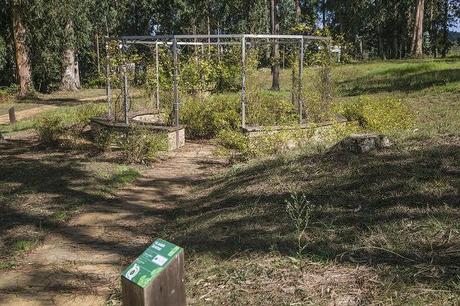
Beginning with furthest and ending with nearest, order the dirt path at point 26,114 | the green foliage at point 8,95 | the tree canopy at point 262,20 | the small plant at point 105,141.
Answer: the tree canopy at point 262,20 → the green foliage at point 8,95 → the dirt path at point 26,114 → the small plant at point 105,141

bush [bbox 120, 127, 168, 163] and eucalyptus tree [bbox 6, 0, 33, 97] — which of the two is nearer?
bush [bbox 120, 127, 168, 163]

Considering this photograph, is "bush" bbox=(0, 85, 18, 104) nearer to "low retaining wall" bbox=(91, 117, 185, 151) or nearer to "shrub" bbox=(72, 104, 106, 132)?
"shrub" bbox=(72, 104, 106, 132)

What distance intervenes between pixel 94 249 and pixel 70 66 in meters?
25.6

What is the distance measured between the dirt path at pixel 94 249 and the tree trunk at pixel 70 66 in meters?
A: 21.3

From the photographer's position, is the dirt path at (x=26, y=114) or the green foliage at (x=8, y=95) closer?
→ the dirt path at (x=26, y=114)

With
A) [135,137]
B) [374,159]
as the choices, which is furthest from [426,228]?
[135,137]

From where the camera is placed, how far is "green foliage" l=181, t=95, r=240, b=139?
41.4 ft

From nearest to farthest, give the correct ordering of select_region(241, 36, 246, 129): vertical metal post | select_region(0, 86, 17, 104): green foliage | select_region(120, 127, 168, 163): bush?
select_region(120, 127, 168, 163): bush
select_region(241, 36, 246, 129): vertical metal post
select_region(0, 86, 17, 104): green foliage

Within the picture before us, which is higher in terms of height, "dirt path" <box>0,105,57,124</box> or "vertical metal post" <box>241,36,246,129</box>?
"vertical metal post" <box>241,36,246,129</box>

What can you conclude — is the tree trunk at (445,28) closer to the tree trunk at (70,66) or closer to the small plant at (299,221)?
the tree trunk at (70,66)

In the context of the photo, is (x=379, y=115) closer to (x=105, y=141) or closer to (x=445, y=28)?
(x=105, y=141)

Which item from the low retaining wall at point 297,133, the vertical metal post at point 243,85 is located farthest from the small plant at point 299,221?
the vertical metal post at point 243,85

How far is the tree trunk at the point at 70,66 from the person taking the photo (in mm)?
27509

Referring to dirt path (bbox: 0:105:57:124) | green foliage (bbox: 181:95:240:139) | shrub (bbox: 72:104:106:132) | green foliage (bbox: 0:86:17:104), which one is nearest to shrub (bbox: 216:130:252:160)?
green foliage (bbox: 181:95:240:139)
